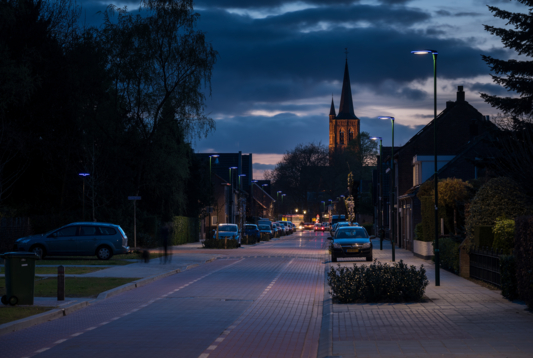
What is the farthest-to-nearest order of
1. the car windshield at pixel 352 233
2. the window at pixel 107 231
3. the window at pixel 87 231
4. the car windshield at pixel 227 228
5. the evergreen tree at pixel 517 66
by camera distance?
the car windshield at pixel 227 228 → the car windshield at pixel 352 233 → the window at pixel 107 231 → the window at pixel 87 231 → the evergreen tree at pixel 517 66

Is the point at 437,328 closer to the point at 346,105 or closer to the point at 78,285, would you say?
the point at 78,285

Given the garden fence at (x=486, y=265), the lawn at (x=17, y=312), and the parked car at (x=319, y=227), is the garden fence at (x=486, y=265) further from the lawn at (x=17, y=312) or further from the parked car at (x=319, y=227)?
the parked car at (x=319, y=227)

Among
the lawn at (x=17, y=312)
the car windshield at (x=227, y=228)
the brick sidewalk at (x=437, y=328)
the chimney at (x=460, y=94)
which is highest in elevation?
the chimney at (x=460, y=94)

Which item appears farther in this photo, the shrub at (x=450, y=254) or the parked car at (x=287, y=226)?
the parked car at (x=287, y=226)

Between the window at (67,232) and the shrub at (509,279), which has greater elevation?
the window at (67,232)

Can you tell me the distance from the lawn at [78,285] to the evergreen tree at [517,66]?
18.5m

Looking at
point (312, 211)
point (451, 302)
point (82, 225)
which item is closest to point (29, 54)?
point (82, 225)

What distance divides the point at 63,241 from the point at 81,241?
80cm

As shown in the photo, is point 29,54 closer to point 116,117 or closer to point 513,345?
point 116,117

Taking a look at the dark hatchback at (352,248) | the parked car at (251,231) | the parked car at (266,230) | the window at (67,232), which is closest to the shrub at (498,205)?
the dark hatchback at (352,248)

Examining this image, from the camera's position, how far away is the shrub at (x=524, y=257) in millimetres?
12594

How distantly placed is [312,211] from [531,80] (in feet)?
444

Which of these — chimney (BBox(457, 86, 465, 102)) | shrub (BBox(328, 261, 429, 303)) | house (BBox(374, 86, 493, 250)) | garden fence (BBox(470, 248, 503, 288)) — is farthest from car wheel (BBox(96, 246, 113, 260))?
chimney (BBox(457, 86, 465, 102))

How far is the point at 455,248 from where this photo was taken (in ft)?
76.6
